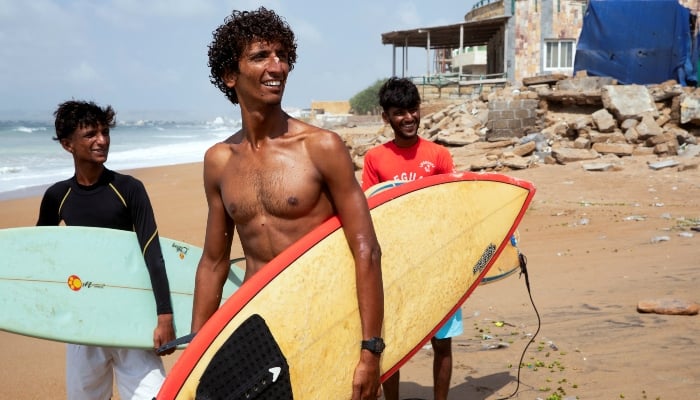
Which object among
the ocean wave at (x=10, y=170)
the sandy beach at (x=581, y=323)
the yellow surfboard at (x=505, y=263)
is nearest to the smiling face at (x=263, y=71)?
the yellow surfboard at (x=505, y=263)

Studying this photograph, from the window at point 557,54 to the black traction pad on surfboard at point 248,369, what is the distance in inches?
924

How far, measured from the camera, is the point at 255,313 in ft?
6.69

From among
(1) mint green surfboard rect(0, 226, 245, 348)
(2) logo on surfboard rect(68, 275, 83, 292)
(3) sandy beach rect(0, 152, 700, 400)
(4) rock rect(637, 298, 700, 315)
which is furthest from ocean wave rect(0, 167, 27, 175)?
(4) rock rect(637, 298, 700, 315)

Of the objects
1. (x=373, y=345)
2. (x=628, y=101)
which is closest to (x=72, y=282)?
(x=373, y=345)

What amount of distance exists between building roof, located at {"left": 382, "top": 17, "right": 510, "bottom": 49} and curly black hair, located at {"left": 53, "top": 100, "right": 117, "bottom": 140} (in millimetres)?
Answer: 22073

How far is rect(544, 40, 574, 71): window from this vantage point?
77.9ft

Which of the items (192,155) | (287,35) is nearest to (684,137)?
(287,35)

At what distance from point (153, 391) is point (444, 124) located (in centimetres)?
1495

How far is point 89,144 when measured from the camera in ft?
9.51

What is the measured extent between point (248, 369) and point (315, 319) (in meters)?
0.26

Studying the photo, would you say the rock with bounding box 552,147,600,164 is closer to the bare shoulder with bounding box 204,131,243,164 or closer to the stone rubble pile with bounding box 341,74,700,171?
the stone rubble pile with bounding box 341,74,700,171

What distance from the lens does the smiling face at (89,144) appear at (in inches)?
113

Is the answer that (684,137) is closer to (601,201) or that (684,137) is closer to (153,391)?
(601,201)

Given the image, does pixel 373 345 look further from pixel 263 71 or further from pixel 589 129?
pixel 589 129
